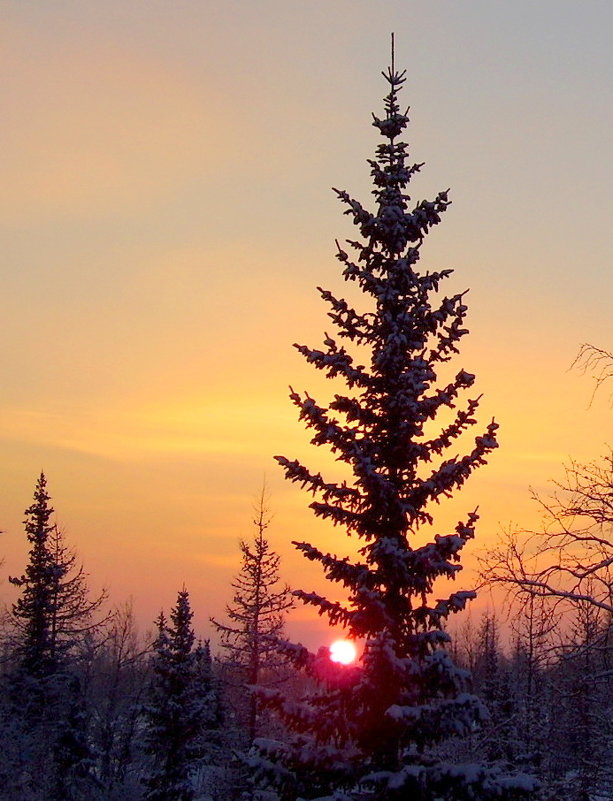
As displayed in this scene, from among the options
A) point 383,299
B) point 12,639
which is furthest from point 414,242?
point 12,639

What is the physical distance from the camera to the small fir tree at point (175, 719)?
41594mm

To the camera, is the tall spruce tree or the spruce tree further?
the spruce tree

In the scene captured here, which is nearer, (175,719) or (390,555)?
(390,555)

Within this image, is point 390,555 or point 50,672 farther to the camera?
point 50,672

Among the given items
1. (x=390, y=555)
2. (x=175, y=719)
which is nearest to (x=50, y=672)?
(x=175, y=719)

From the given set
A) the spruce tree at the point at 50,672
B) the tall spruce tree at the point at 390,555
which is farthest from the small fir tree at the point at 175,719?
the tall spruce tree at the point at 390,555

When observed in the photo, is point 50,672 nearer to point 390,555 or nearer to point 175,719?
point 175,719

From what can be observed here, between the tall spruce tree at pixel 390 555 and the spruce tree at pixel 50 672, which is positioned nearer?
the tall spruce tree at pixel 390 555

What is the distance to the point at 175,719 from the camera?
136ft

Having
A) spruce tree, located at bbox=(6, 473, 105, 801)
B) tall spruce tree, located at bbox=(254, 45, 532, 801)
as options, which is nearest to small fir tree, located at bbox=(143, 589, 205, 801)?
spruce tree, located at bbox=(6, 473, 105, 801)

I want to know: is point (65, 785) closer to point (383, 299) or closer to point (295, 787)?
point (295, 787)

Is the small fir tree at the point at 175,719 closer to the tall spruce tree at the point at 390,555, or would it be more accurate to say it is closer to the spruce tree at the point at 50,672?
the spruce tree at the point at 50,672

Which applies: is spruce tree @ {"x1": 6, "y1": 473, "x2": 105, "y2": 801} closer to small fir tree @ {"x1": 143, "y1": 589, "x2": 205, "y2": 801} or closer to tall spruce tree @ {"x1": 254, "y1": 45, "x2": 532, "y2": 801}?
small fir tree @ {"x1": 143, "y1": 589, "x2": 205, "y2": 801}

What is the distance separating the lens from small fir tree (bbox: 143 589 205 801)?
136 feet
